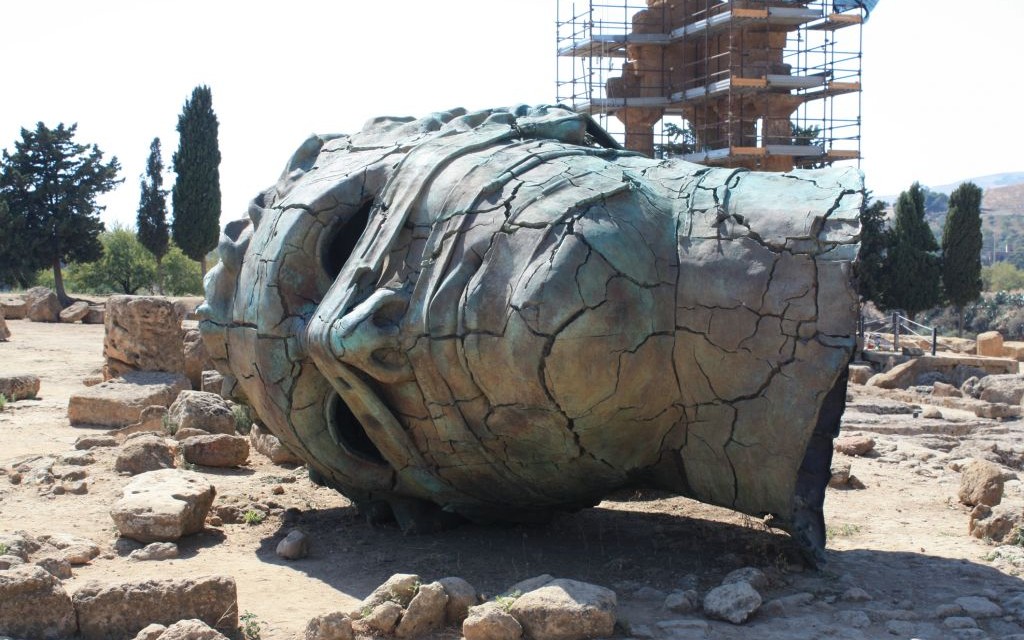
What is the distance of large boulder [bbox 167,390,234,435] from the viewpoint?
30.7 feet

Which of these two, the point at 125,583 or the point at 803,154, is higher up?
the point at 803,154

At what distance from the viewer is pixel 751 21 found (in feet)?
96.8

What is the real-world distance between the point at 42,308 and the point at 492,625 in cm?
2327

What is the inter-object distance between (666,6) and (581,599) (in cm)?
2965

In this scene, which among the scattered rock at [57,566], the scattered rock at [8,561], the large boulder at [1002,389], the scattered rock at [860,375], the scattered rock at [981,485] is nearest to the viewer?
the scattered rock at [8,561]

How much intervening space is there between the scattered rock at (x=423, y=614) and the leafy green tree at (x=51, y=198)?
2859cm

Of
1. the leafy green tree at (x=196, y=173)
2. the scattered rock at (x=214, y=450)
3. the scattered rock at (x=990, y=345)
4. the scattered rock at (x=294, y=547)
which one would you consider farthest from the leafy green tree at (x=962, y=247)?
the scattered rock at (x=294, y=547)

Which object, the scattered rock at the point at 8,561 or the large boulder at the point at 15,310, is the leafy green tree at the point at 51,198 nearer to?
the large boulder at the point at 15,310

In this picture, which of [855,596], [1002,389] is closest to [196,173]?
[1002,389]

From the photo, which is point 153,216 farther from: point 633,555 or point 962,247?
point 633,555

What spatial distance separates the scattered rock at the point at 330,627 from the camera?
4492 mm

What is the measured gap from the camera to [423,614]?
A: 462 centimetres

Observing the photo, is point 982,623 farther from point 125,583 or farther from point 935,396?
point 935,396

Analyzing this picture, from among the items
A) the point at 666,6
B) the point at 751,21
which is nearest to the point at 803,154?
the point at 751,21
